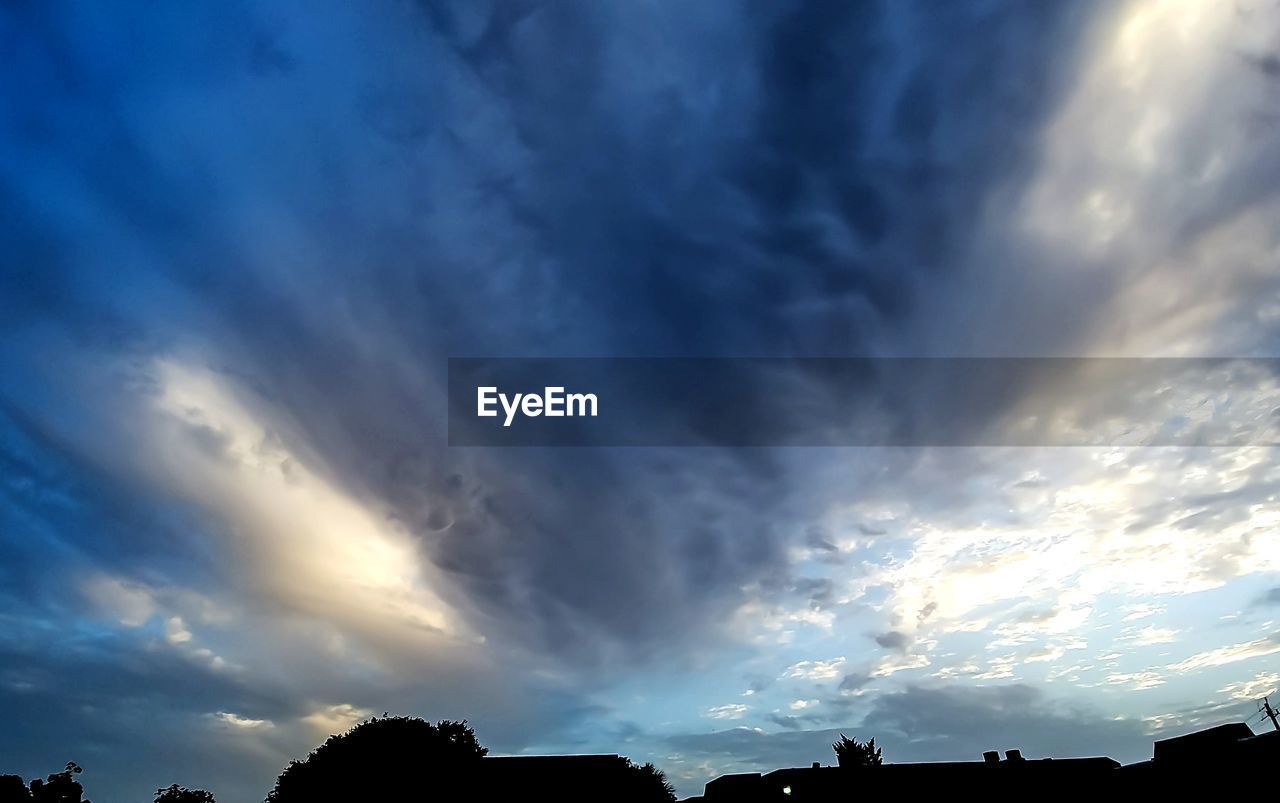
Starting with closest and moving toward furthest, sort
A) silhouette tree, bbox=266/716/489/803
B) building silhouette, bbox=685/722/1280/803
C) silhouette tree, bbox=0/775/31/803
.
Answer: building silhouette, bbox=685/722/1280/803, silhouette tree, bbox=266/716/489/803, silhouette tree, bbox=0/775/31/803

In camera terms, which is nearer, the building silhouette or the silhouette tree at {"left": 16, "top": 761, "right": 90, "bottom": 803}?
the building silhouette

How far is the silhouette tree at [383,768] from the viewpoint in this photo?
53.4 metres

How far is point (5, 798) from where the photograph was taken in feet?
207

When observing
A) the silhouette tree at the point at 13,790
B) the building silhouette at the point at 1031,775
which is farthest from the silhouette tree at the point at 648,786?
the silhouette tree at the point at 13,790

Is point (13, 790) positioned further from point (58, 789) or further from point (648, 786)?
point (648, 786)

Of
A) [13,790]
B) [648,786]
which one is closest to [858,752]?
[648,786]

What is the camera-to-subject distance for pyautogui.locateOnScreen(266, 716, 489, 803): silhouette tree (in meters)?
53.4

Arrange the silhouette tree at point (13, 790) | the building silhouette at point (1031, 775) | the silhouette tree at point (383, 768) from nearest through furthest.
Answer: the building silhouette at point (1031, 775), the silhouette tree at point (383, 768), the silhouette tree at point (13, 790)

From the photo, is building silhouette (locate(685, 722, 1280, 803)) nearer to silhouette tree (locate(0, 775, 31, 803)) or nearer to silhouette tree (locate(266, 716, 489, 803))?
silhouette tree (locate(266, 716, 489, 803))

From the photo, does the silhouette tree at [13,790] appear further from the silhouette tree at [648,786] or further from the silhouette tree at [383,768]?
the silhouette tree at [648,786]

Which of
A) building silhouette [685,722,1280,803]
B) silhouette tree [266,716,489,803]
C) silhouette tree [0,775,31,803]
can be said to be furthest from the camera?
silhouette tree [0,775,31,803]

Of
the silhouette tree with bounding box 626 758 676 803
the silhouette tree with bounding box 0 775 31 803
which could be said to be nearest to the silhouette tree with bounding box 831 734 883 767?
the silhouette tree with bounding box 626 758 676 803

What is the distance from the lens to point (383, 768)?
5494 cm

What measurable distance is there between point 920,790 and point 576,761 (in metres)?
28.1
